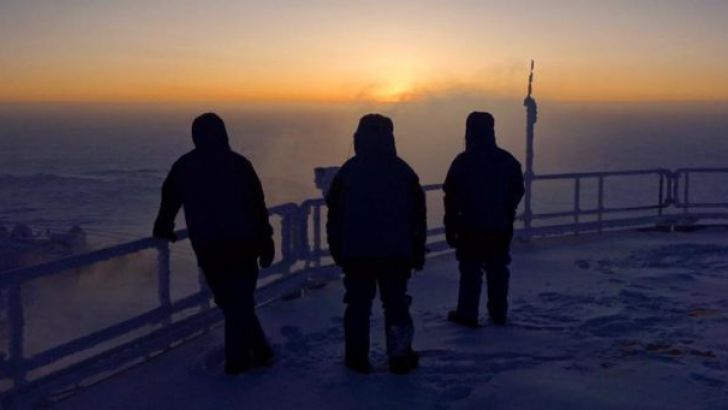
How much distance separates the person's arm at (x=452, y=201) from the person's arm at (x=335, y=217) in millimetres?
1418

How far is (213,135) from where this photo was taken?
5.15m

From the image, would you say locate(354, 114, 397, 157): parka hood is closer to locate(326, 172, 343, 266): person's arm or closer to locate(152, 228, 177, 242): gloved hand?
locate(326, 172, 343, 266): person's arm

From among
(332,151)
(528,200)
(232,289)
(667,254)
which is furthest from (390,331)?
(332,151)

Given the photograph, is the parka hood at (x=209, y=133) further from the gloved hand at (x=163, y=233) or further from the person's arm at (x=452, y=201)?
the person's arm at (x=452, y=201)

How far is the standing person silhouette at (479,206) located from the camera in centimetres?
641

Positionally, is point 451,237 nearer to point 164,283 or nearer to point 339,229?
point 339,229

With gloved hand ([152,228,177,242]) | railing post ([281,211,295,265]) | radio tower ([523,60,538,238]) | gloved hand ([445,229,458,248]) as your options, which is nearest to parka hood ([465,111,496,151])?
gloved hand ([445,229,458,248])

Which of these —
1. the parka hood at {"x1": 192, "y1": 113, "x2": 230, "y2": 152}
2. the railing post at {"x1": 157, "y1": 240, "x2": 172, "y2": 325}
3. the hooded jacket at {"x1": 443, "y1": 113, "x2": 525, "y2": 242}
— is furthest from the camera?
the hooded jacket at {"x1": 443, "y1": 113, "x2": 525, "y2": 242}

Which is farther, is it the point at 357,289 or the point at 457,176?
Answer: the point at 457,176

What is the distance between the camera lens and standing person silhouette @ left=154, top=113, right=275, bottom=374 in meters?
5.16

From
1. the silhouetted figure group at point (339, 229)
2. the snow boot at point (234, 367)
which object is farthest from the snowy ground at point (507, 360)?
the silhouetted figure group at point (339, 229)

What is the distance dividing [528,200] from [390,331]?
727 cm

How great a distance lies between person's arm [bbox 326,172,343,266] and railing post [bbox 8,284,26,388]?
2025mm

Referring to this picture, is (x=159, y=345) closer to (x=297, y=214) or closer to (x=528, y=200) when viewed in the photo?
(x=297, y=214)
